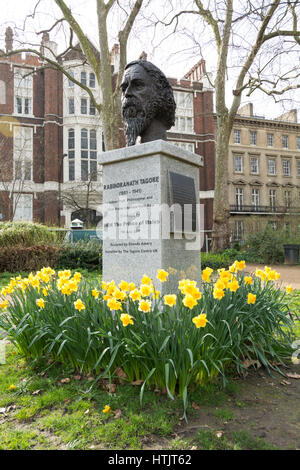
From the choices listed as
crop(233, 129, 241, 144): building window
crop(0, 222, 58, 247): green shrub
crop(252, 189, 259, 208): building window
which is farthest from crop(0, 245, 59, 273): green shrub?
crop(233, 129, 241, 144): building window

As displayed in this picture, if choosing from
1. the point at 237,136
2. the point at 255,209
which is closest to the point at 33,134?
the point at 237,136

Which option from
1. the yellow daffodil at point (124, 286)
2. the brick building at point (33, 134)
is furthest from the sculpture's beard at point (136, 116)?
the brick building at point (33, 134)

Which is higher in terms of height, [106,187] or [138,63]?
[138,63]

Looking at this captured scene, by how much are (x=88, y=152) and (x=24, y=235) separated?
20.4m

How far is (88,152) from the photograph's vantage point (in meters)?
32.2

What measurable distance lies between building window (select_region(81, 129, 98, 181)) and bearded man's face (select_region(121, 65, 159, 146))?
89.4ft

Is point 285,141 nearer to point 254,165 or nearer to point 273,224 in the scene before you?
point 254,165

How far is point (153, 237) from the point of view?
15.0 feet

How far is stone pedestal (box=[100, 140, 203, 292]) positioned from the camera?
14.9ft

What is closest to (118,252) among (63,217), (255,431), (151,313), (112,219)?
(112,219)

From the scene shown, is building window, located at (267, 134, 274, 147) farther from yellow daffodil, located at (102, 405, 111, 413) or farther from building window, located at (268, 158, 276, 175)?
yellow daffodil, located at (102, 405, 111, 413)

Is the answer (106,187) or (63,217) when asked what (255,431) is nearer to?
(106,187)

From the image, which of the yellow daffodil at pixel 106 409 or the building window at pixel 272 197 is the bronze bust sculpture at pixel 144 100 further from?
the building window at pixel 272 197

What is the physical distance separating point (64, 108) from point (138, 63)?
96.7 feet
